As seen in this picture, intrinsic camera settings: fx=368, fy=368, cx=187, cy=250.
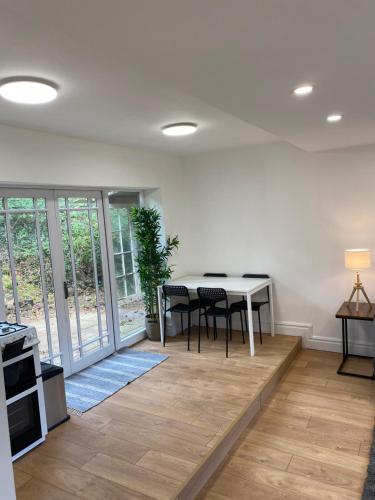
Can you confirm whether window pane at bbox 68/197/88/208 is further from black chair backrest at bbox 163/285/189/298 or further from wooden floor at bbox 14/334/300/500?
wooden floor at bbox 14/334/300/500

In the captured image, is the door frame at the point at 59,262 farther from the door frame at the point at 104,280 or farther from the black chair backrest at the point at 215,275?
the black chair backrest at the point at 215,275

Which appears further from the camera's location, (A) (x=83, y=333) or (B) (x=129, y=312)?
(B) (x=129, y=312)

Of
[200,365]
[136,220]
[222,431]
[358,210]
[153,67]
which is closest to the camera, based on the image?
[153,67]

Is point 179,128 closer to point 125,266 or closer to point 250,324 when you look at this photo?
point 125,266

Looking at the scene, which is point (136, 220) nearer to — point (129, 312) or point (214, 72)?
point (129, 312)

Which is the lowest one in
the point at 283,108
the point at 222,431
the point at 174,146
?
the point at 222,431

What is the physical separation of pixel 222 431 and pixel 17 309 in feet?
6.68

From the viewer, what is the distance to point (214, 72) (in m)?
1.64

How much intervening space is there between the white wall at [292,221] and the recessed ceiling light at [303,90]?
2485 millimetres

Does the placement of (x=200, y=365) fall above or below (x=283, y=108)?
below

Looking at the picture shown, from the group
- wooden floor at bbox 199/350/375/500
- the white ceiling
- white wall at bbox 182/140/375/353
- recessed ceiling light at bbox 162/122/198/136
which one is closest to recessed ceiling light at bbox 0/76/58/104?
the white ceiling

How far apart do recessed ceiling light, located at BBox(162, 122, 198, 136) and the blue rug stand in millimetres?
2431

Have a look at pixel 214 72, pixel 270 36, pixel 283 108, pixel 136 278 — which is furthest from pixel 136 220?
pixel 270 36

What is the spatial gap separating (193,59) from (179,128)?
1834 millimetres
